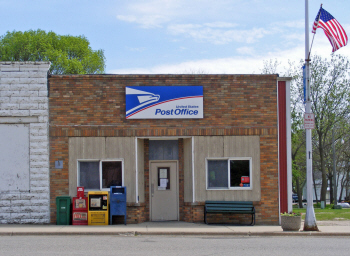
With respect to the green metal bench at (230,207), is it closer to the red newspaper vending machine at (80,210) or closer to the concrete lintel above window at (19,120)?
the red newspaper vending machine at (80,210)

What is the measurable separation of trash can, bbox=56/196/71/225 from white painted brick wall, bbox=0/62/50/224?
53cm

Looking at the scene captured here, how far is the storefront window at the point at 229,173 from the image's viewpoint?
618 inches

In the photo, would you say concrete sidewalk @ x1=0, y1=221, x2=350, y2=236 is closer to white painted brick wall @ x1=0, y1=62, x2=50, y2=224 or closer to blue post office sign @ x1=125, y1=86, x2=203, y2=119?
white painted brick wall @ x1=0, y1=62, x2=50, y2=224

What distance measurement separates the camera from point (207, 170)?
619 inches

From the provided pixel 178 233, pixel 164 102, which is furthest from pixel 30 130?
pixel 178 233

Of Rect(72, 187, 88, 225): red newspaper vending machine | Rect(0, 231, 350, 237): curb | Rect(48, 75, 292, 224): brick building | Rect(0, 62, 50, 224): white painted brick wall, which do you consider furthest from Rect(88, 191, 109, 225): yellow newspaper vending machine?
Rect(0, 231, 350, 237): curb

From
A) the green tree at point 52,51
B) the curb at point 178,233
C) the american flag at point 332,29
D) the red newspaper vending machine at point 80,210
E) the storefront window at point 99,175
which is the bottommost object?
the curb at point 178,233

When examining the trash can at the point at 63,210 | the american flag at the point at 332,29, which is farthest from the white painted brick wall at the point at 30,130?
the american flag at the point at 332,29

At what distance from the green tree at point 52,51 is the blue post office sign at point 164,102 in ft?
96.1

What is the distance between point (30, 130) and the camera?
15289 millimetres

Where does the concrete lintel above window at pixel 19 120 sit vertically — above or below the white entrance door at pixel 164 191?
above

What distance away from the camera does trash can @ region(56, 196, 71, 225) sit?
14844 mm
